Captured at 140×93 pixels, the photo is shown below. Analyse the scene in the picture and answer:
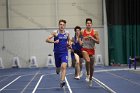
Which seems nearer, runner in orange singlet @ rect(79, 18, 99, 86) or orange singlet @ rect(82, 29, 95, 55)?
runner in orange singlet @ rect(79, 18, 99, 86)

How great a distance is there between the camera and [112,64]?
90.1 feet

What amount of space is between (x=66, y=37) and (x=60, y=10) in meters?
16.5

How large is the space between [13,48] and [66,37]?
16.3 metres

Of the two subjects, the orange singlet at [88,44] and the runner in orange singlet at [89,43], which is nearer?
the runner in orange singlet at [89,43]

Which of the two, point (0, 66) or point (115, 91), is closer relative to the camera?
point (115, 91)

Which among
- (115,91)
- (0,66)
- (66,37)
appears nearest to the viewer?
(115,91)

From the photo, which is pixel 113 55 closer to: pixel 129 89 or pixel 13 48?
pixel 13 48

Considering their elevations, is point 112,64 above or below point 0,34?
below

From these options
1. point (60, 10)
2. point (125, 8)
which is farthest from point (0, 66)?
point (125, 8)

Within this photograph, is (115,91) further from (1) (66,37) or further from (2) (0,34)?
(2) (0,34)

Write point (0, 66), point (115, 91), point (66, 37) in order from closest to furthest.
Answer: point (115, 91), point (66, 37), point (0, 66)

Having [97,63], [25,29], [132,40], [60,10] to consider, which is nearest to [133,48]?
[132,40]

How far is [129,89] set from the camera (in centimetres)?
1126

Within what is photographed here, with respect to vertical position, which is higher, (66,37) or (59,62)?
(66,37)
